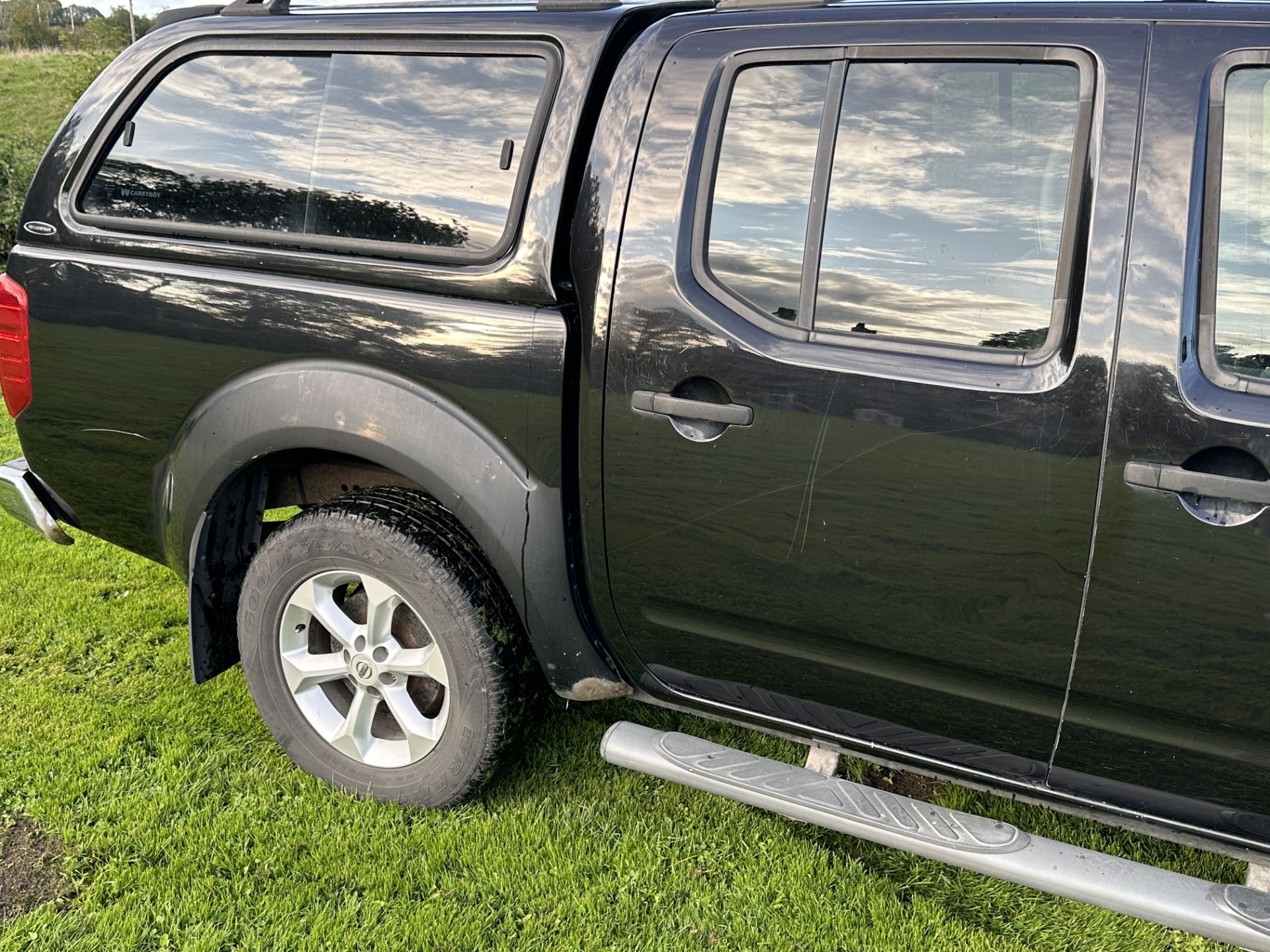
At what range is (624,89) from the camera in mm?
2238

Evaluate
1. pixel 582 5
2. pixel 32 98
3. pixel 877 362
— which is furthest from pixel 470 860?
pixel 32 98

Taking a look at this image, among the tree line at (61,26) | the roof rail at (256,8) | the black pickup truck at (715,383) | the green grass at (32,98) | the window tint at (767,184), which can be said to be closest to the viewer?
the black pickup truck at (715,383)

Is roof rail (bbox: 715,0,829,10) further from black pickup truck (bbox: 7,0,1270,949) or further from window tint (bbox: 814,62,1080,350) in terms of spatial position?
window tint (bbox: 814,62,1080,350)

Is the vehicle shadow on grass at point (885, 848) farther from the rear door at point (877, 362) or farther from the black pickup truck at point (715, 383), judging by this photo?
the rear door at point (877, 362)

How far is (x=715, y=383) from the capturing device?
6.93 feet

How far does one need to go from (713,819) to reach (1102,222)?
1723 millimetres

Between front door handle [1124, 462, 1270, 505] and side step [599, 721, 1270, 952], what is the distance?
2.46 feet

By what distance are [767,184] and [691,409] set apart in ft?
1.56

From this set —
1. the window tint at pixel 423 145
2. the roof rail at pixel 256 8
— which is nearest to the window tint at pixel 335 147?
the window tint at pixel 423 145

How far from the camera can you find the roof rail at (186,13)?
110 inches

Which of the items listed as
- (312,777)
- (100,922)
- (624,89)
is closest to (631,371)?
(624,89)

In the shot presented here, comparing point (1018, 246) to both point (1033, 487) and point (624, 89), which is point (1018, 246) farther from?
point (624, 89)

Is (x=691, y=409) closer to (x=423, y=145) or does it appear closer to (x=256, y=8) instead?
(x=423, y=145)

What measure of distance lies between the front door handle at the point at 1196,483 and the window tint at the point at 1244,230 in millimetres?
191
